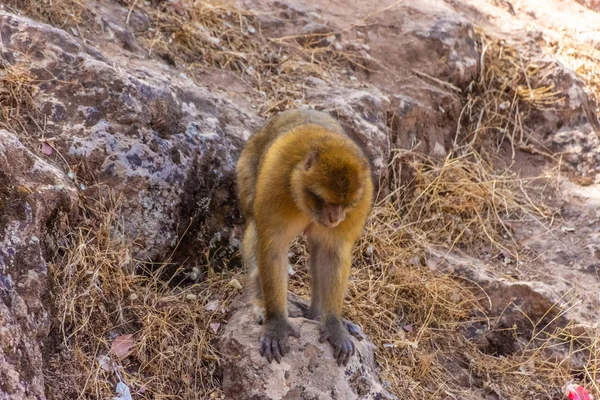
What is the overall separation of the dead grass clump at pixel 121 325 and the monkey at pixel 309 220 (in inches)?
17.3

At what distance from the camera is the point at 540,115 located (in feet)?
24.7

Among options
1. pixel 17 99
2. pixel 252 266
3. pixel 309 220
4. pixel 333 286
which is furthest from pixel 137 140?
pixel 333 286

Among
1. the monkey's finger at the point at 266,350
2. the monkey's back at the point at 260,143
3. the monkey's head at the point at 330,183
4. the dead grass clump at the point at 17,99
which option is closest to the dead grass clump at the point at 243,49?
the monkey's back at the point at 260,143

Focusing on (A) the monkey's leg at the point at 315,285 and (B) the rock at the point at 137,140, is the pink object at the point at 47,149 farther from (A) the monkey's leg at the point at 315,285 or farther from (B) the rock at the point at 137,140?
(A) the monkey's leg at the point at 315,285

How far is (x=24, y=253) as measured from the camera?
3.70 metres

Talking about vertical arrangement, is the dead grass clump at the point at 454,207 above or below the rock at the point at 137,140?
below

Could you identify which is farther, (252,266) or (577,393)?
(577,393)

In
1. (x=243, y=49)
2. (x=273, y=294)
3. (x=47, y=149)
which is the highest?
(x=47, y=149)

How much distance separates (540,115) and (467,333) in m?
3.16

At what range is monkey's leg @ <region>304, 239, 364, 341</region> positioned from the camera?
Answer: 431cm

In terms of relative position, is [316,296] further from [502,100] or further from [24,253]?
[502,100]

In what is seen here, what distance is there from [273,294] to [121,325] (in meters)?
0.93

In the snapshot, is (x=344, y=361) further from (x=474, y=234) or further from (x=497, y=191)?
(x=497, y=191)

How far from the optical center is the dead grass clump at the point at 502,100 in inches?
287
